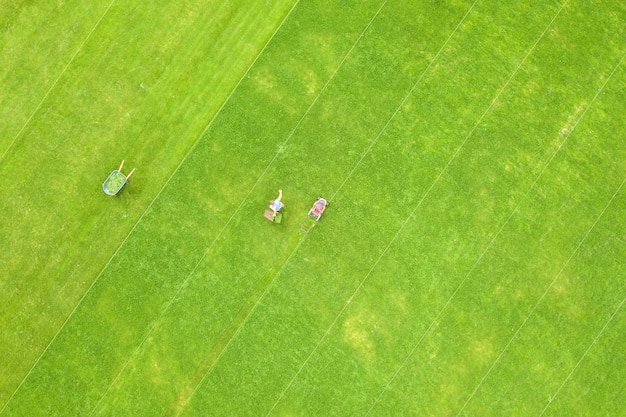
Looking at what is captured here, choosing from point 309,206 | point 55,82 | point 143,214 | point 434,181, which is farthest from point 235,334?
point 55,82

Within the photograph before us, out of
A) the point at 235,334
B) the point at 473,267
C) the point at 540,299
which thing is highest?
the point at 540,299

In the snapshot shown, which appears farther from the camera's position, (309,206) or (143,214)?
(143,214)

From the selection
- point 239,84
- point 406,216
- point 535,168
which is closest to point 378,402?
point 406,216

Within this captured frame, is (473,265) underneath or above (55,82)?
above

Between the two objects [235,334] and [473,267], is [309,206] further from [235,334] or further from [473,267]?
[473,267]

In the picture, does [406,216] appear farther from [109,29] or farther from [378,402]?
[109,29]

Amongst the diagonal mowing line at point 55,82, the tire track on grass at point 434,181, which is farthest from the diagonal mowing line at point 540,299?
the diagonal mowing line at point 55,82

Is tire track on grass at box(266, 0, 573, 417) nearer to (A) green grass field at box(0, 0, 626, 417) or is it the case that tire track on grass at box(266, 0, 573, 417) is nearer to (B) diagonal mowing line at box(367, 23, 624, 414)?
(A) green grass field at box(0, 0, 626, 417)

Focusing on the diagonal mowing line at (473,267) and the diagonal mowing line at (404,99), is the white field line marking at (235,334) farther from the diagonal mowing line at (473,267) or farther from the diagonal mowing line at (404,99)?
the diagonal mowing line at (473,267)

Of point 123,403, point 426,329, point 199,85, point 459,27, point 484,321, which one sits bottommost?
point 123,403
